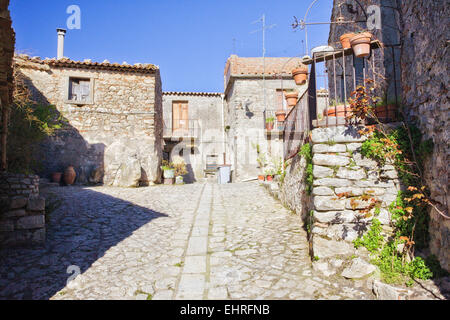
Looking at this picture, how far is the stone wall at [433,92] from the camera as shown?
280 centimetres

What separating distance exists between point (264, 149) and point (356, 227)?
34.9 ft

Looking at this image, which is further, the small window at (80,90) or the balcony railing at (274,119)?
the balcony railing at (274,119)

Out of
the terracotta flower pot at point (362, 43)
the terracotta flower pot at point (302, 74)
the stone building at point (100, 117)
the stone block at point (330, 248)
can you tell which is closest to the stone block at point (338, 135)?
Result: the terracotta flower pot at point (362, 43)

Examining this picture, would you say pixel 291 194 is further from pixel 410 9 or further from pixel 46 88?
pixel 46 88

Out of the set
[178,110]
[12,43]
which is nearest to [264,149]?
[178,110]

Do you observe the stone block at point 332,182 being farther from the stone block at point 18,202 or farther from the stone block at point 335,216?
the stone block at point 18,202

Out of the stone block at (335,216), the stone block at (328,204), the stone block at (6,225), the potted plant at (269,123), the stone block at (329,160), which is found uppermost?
the potted plant at (269,123)

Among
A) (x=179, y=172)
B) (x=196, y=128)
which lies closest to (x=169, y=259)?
(x=179, y=172)

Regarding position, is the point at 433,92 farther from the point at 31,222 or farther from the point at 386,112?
the point at 31,222

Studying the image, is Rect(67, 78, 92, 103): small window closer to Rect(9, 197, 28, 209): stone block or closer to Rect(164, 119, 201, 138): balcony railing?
Rect(164, 119, 201, 138): balcony railing

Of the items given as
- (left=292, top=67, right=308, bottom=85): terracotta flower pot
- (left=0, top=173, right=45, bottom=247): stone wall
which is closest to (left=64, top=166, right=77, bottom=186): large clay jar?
(left=0, top=173, right=45, bottom=247): stone wall

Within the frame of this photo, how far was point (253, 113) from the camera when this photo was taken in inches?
569

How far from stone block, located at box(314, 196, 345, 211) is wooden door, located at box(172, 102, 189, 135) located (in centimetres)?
1503

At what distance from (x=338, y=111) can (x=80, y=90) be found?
9.88 metres
